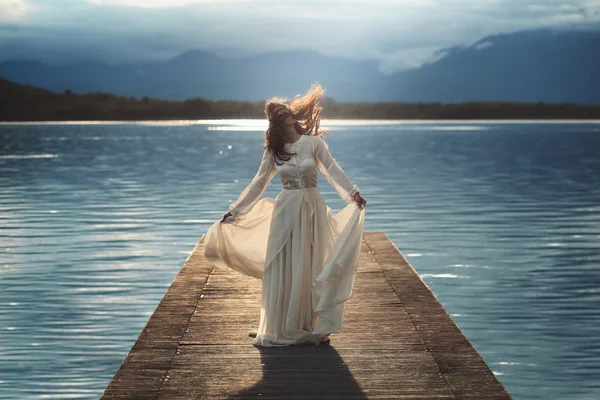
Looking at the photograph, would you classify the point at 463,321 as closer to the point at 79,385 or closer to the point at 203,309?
the point at 203,309

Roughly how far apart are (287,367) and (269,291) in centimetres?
79

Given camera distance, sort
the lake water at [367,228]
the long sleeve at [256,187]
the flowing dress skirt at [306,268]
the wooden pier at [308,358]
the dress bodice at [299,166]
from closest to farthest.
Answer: the wooden pier at [308,358] < the flowing dress skirt at [306,268] < the dress bodice at [299,166] < the long sleeve at [256,187] < the lake water at [367,228]

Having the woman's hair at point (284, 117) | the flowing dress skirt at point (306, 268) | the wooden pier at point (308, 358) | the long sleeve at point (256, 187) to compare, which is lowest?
the wooden pier at point (308, 358)

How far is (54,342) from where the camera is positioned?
9.25m

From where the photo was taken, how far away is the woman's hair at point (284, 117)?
6.69 meters

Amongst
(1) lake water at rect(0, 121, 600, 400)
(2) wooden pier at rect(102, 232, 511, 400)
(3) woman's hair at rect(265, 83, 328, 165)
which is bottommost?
(1) lake water at rect(0, 121, 600, 400)

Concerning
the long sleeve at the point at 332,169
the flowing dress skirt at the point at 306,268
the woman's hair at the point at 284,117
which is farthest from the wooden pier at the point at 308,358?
the woman's hair at the point at 284,117

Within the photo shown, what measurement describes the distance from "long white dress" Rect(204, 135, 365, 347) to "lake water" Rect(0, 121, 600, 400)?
78.1 inches

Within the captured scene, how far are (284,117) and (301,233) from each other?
2.74 feet

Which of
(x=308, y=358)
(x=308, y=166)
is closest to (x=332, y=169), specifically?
(x=308, y=166)

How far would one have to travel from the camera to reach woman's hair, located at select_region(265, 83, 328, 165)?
6.69 m

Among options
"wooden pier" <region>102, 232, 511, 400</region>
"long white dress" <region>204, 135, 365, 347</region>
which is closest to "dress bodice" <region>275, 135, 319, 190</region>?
"long white dress" <region>204, 135, 365, 347</region>

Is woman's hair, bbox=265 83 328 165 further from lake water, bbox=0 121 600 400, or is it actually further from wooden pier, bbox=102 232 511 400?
lake water, bbox=0 121 600 400

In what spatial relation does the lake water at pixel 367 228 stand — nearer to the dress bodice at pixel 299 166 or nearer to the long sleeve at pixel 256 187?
the long sleeve at pixel 256 187
